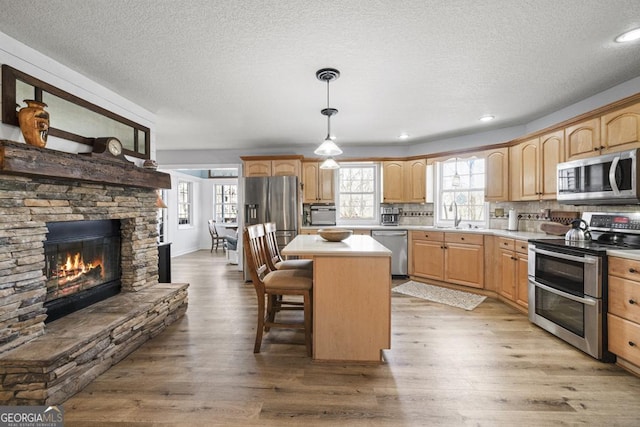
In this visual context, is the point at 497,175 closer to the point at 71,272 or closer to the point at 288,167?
the point at 288,167

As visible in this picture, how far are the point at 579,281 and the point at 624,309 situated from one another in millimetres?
315

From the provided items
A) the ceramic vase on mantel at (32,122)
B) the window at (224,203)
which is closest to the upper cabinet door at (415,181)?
the ceramic vase on mantel at (32,122)

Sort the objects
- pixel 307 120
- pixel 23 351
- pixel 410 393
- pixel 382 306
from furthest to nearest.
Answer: pixel 307 120 < pixel 382 306 < pixel 410 393 < pixel 23 351

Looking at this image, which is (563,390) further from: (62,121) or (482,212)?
(62,121)

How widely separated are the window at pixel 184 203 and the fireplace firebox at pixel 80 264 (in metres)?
5.16

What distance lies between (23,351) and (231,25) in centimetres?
238

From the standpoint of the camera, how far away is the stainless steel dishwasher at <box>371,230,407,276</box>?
15.7 feet

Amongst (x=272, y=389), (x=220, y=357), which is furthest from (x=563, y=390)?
(x=220, y=357)

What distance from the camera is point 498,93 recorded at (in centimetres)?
297

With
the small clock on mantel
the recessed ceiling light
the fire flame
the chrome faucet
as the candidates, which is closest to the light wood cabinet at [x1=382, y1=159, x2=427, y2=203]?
the chrome faucet

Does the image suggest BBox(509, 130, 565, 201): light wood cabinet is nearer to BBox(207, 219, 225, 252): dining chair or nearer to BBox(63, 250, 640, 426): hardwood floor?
BBox(63, 250, 640, 426): hardwood floor

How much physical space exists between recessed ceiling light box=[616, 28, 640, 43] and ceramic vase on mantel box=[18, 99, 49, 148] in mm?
3968

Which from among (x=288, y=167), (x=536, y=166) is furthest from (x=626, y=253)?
(x=288, y=167)

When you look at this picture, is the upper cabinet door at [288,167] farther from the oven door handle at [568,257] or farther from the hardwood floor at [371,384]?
the oven door handle at [568,257]
